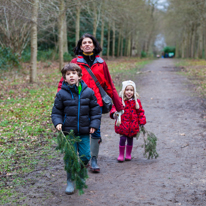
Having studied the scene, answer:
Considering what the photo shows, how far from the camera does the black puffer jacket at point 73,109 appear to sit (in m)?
3.75

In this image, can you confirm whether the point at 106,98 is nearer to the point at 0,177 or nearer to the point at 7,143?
the point at 0,177

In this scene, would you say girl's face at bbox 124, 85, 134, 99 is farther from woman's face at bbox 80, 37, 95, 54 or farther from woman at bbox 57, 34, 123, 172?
woman's face at bbox 80, 37, 95, 54

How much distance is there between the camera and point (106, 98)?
14.4 feet

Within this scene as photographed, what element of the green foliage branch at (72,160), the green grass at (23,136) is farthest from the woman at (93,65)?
the green grass at (23,136)

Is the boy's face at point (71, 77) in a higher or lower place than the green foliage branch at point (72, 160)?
higher

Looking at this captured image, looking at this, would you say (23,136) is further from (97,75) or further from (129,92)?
(97,75)

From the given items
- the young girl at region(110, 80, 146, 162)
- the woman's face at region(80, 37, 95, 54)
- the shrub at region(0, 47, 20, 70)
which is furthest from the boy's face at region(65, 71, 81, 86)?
the shrub at region(0, 47, 20, 70)

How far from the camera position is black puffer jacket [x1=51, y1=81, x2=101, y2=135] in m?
3.75

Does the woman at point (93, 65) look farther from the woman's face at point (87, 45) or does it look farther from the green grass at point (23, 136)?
the green grass at point (23, 136)

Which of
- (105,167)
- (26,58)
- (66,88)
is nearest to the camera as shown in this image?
(66,88)

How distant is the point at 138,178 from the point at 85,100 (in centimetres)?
151

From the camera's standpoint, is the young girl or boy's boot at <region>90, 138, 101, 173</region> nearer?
boy's boot at <region>90, 138, 101, 173</region>

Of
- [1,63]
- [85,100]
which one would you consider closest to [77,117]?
[85,100]

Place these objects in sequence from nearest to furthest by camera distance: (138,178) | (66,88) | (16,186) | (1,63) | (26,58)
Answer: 1. (66,88)
2. (16,186)
3. (138,178)
4. (1,63)
5. (26,58)
